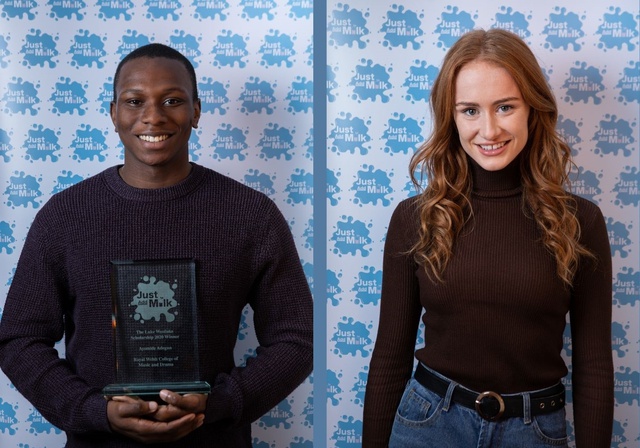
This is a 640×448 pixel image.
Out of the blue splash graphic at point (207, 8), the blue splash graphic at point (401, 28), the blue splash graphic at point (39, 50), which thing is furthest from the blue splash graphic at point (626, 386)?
the blue splash graphic at point (39, 50)

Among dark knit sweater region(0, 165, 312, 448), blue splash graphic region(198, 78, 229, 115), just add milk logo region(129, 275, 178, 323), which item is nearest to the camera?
just add milk logo region(129, 275, 178, 323)

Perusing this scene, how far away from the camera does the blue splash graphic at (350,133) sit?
141 centimetres

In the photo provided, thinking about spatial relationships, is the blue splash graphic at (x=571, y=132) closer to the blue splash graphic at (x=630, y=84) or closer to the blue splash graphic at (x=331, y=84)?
the blue splash graphic at (x=630, y=84)

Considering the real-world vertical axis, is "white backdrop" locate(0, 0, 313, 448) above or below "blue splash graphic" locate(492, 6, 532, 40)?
below

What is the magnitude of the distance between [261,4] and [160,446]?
86 centimetres

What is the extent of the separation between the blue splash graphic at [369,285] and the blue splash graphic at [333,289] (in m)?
0.03

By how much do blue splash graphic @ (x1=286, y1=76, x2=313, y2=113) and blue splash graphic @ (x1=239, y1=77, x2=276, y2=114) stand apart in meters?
0.04

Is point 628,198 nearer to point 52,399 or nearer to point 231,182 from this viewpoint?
point 231,182

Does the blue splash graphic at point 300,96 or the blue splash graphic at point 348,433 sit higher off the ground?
the blue splash graphic at point 300,96

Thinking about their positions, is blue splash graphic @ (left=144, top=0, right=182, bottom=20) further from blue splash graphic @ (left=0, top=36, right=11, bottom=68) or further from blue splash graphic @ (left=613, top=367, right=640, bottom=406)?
blue splash graphic @ (left=613, top=367, right=640, bottom=406)

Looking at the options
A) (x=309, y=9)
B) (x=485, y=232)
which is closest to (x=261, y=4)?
(x=309, y=9)

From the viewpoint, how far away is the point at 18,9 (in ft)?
5.00

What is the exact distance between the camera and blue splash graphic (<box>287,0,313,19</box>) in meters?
1.48

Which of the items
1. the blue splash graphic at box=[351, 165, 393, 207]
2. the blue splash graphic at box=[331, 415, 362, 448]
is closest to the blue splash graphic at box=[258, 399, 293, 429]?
the blue splash graphic at box=[331, 415, 362, 448]
